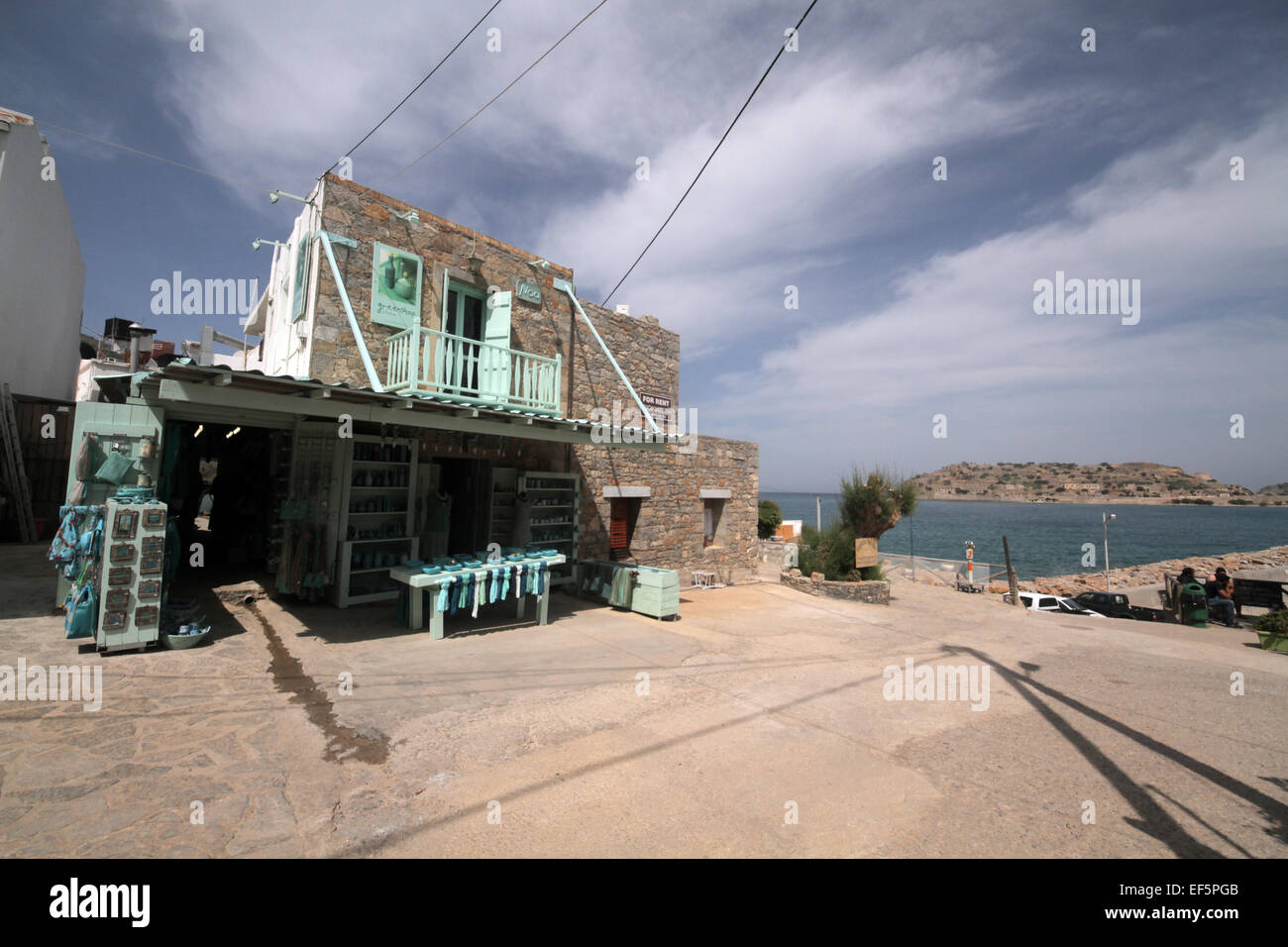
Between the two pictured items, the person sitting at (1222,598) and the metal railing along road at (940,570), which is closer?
the person sitting at (1222,598)

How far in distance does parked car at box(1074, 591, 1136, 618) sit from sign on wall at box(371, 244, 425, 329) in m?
20.6

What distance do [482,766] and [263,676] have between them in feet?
9.24

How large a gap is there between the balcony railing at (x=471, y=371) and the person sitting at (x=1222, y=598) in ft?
52.8

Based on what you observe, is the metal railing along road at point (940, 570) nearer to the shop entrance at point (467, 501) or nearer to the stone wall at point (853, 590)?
the stone wall at point (853, 590)

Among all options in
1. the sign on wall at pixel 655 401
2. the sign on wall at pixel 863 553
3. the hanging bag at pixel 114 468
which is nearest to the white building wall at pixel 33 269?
the hanging bag at pixel 114 468

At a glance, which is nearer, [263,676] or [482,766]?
[482,766]

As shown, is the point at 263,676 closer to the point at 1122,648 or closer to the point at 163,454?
the point at 163,454

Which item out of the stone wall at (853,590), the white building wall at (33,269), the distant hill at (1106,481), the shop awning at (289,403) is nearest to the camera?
the shop awning at (289,403)

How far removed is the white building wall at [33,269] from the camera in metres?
12.3

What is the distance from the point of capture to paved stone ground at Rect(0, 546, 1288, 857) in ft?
10.0

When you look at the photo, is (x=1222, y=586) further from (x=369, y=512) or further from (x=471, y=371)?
(x=369, y=512)

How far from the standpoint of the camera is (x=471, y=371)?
26.6 ft
